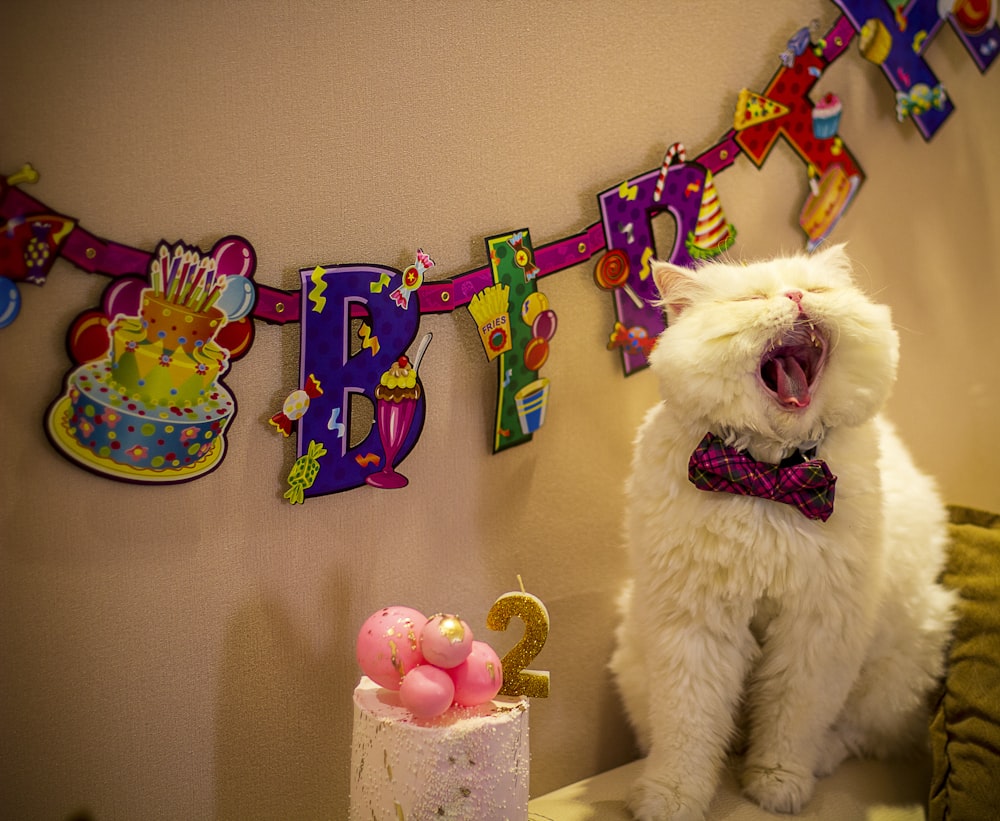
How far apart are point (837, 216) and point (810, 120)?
0.23 meters

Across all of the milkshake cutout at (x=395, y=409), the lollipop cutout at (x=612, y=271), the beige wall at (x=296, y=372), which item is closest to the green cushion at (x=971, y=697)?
the beige wall at (x=296, y=372)

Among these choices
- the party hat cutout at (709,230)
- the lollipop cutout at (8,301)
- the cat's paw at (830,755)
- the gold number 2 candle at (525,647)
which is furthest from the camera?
Answer: the party hat cutout at (709,230)

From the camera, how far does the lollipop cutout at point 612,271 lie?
1619mm

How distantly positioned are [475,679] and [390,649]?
13 centimetres

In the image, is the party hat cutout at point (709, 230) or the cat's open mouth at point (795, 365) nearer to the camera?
the cat's open mouth at point (795, 365)

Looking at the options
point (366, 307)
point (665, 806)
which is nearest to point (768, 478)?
point (665, 806)

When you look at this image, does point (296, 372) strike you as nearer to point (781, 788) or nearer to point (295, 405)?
point (295, 405)

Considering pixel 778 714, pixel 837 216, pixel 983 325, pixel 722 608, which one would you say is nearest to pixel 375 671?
pixel 722 608

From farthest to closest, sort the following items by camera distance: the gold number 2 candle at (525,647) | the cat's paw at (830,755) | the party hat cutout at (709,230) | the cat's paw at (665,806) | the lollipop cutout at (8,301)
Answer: the party hat cutout at (709,230), the cat's paw at (830,755), the cat's paw at (665,806), the gold number 2 candle at (525,647), the lollipop cutout at (8,301)

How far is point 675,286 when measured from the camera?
1405 millimetres

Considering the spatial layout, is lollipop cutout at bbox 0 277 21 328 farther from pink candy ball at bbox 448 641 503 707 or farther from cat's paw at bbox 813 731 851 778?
cat's paw at bbox 813 731 851 778

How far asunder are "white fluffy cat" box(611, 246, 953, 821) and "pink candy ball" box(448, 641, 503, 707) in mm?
371

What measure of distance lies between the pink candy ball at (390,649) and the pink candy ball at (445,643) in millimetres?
27

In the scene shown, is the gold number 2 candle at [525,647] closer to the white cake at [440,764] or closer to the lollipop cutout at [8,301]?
the white cake at [440,764]
